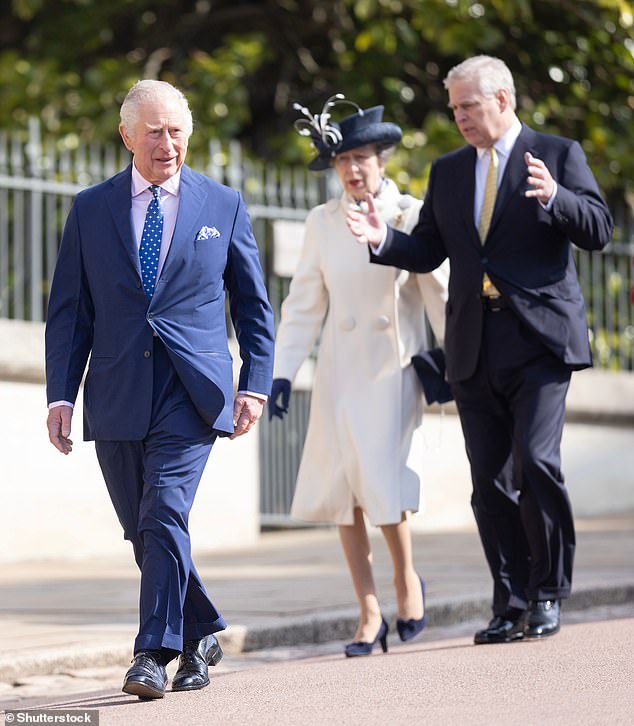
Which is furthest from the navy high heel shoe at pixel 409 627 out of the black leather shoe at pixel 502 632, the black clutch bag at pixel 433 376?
the black clutch bag at pixel 433 376

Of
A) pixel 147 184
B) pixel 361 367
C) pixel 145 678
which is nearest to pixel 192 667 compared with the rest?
pixel 145 678

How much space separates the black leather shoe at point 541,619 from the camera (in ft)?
19.9

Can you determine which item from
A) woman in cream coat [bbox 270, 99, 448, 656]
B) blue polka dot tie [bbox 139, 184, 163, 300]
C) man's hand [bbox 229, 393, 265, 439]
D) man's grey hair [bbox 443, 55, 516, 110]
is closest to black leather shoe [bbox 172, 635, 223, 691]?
man's hand [bbox 229, 393, 265, 439]

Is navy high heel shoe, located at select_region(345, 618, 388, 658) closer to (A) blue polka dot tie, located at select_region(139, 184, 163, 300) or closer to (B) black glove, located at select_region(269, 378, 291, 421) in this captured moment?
(B) black glove, located at select_region(269, 378, 291, 421)

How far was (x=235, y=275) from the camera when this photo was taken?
17.5 feet

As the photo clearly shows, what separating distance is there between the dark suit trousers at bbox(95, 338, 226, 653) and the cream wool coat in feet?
4.42

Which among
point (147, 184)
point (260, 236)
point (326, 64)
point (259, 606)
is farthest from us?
point (326, 64)

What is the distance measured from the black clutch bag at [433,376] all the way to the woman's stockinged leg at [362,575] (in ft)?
1.71

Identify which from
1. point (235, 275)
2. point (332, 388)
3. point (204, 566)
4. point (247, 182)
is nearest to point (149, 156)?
point (235, 275)

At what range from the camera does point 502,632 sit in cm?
614

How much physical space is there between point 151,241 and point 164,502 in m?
0.80

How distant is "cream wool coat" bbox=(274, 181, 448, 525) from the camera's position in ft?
21.0

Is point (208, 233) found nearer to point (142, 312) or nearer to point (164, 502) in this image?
point (142, 312)

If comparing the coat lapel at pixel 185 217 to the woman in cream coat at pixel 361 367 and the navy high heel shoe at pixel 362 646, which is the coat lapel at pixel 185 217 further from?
the navy high heel shoe at pixel 362 646
